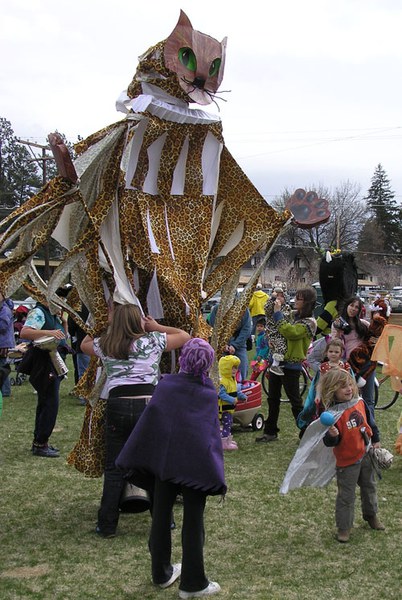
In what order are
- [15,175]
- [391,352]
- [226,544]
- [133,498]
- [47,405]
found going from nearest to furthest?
[226,544], [133,498], [391,352], [47,405], [15,175]

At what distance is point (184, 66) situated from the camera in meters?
5.24

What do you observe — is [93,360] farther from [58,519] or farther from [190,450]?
[190,450]

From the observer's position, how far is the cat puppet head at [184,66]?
5.18 metres

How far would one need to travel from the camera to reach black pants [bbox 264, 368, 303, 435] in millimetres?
7859

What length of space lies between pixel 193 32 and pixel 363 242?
5550 cm

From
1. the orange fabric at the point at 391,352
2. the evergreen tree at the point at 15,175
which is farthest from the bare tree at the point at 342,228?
the orange fabric at the point at 391,352

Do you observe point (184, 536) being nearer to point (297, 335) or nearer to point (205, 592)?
point (205, 592)

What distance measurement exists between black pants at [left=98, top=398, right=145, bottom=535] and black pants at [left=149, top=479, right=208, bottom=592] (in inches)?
30.6

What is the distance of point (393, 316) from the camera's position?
25188 mm

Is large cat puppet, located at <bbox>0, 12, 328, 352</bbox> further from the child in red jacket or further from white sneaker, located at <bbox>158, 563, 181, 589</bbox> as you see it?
white sneaker, located at <bbox>158, 563, 181, 589</bbox>

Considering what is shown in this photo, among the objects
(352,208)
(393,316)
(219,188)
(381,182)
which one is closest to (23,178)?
(352,208)

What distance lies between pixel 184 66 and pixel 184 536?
3342mm

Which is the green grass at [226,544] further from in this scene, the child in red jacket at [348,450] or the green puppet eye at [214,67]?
the green puppet eye at [214,67]

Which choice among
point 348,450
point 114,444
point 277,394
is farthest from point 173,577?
point 277,394
